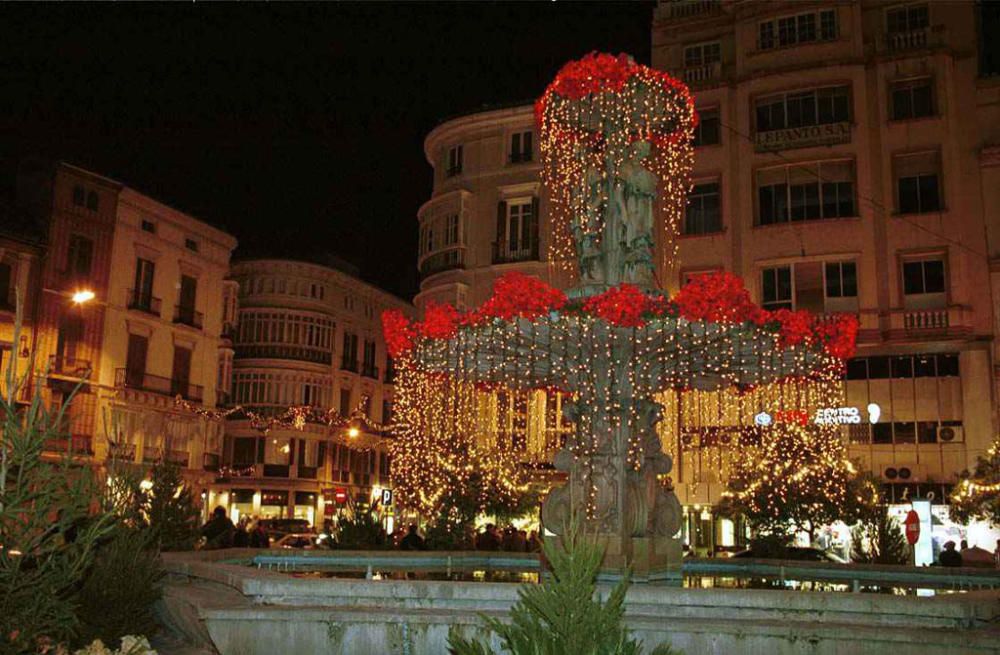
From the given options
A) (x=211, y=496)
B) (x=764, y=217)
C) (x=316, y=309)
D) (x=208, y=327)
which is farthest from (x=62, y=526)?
(x=316, y=309)

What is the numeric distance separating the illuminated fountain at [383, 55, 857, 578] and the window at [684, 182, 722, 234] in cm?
2088

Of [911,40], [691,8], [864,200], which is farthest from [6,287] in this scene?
[911,40]

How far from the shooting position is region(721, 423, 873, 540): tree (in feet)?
86.5

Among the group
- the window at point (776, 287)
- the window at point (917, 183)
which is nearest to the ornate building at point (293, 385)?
the window at point (776, 287)

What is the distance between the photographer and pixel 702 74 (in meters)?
37.3

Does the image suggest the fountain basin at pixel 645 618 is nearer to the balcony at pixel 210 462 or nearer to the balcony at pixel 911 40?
the balcony at pixel 911 40

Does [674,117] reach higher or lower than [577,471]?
higher

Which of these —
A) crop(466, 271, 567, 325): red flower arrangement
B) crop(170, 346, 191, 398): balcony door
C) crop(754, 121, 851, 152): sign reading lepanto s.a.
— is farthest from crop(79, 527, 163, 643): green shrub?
crop(170, 346, 191, 398): balcony door

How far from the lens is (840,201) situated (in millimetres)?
34625

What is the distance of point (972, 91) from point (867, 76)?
11.0 ft

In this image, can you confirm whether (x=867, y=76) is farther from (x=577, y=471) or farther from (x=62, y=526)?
(x=62, y=526)

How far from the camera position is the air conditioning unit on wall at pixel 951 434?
31391 mm

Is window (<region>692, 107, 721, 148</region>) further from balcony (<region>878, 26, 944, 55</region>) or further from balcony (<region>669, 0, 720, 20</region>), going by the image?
balcony (<region>878, 26, 944, 55</region>)

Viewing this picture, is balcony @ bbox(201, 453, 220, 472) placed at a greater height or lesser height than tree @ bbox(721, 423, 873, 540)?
greater
